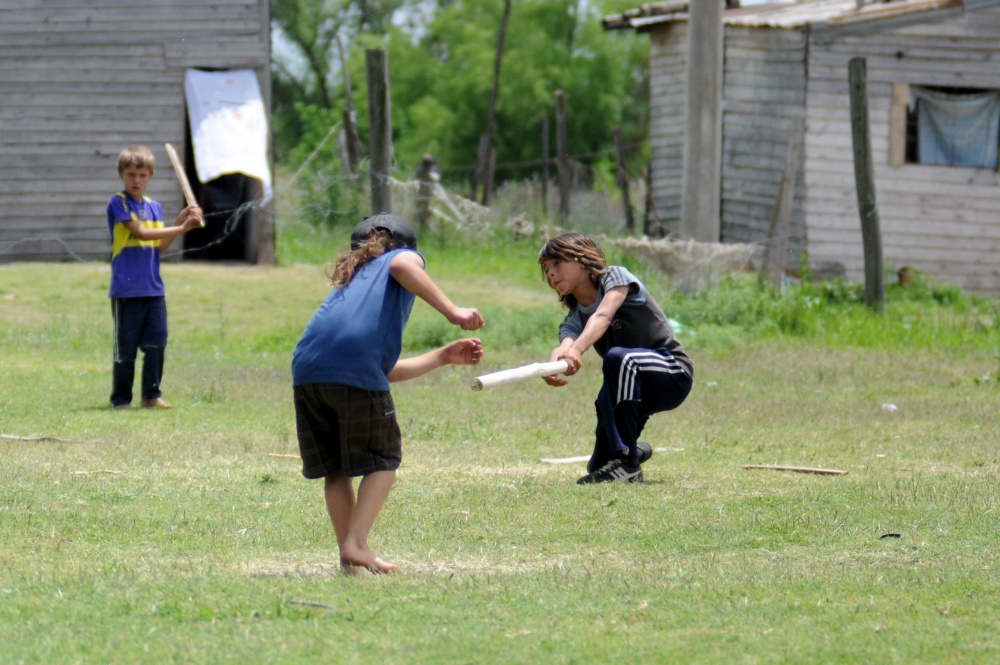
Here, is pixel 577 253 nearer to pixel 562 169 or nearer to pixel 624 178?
pixel 624 178

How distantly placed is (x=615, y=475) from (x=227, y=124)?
41.2 ft

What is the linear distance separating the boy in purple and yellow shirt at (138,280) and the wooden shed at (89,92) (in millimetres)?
9277

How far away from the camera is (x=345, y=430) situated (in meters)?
4.82

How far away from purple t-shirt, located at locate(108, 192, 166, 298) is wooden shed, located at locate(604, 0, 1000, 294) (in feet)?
37.8

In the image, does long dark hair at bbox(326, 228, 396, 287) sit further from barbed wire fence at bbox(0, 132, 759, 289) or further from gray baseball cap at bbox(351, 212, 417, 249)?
barbed wire fence at bbox(0, 132, 759, 289)

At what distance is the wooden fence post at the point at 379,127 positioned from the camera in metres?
12.9

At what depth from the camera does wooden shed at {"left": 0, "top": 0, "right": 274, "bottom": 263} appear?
18.7 metres

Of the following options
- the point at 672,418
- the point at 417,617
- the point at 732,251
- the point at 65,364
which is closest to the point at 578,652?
the point at 417,617

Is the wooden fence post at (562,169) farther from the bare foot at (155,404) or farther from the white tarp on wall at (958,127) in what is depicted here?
the bare foot at (155,404)

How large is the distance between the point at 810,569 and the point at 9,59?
16.6 metres

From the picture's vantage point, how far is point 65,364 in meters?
A: 11.6

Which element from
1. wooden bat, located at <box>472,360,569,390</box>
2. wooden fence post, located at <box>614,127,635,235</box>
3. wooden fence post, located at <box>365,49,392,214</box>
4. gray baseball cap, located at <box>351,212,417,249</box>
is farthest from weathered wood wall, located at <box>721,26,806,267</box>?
gray baseball cap, located at <box>351,212,417,249</box>

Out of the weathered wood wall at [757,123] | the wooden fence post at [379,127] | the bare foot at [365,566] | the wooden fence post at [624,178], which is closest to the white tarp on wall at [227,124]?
the wooden fence post at [379,127]

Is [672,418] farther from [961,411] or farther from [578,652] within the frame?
[578,652]
